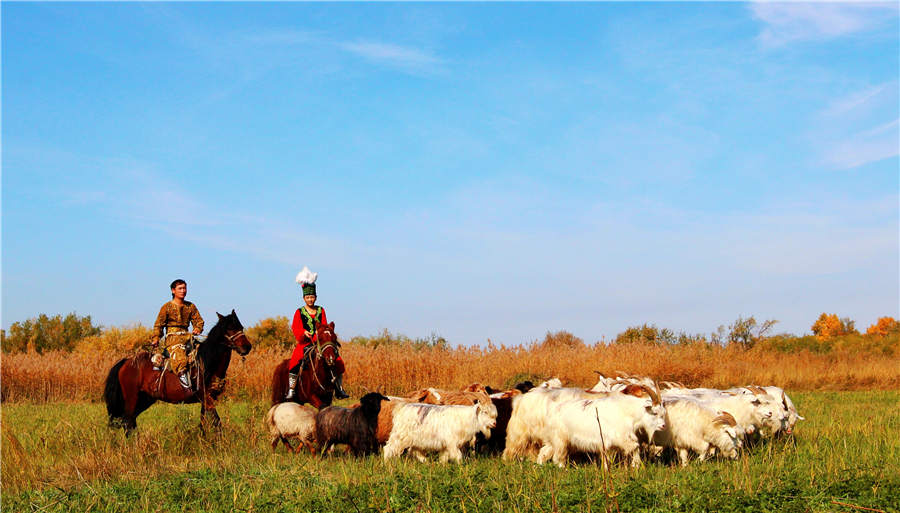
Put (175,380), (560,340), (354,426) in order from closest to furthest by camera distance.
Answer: (354,426)
(175,380)
(560,340)

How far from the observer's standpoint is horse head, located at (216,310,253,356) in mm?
12141

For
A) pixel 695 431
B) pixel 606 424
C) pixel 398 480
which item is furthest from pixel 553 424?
pixel 398 480

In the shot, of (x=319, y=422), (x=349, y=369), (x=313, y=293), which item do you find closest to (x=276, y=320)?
(x=349, y=369)

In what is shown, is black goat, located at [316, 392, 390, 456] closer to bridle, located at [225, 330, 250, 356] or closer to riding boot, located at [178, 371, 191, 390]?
bridle, located at [225, 330, 250, 356]

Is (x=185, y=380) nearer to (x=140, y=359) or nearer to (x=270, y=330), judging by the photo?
(x=140, y=359)

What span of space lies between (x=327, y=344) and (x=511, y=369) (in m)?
12.3

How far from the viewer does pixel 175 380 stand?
41.7 ft

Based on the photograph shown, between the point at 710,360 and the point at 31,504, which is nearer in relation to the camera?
the point at 31,504

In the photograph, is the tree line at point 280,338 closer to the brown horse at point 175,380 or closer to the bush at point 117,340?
the bush at point 117,340

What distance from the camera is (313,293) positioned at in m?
12.8

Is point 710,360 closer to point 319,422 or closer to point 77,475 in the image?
point 319,422

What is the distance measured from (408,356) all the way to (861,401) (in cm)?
1275

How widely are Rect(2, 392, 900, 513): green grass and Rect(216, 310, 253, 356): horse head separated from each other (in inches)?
59.0

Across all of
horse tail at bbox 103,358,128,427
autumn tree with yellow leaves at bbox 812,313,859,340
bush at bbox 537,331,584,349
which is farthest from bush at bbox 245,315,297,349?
autumn tree with yellow leaves at bbox 812,313,859,340
